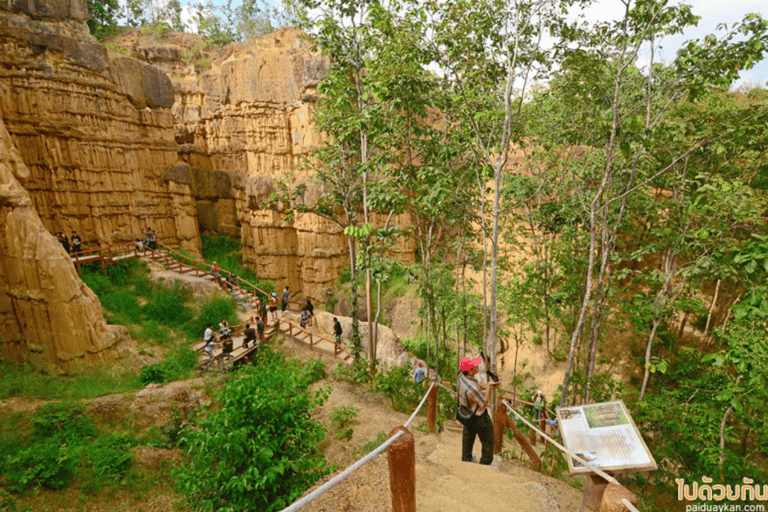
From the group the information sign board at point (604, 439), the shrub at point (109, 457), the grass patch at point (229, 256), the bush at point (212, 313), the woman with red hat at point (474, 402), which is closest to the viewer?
the information sign board at point (604, 439)

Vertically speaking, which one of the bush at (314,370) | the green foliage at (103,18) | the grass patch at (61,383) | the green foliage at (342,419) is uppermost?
the green foliage at (103,18)

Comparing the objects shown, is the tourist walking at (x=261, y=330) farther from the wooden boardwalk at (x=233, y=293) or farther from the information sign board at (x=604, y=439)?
the information sign board at (x=604, y=439)

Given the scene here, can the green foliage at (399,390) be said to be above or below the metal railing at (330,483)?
A: below

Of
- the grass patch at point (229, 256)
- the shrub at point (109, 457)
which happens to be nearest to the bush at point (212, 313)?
the grass patch at point (229, 256)

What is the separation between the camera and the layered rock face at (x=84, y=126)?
14.6 meters

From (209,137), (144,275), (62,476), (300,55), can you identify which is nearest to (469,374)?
(62,476)

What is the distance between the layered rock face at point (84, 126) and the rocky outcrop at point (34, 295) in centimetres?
737

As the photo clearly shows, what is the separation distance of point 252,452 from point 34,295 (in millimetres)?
9227

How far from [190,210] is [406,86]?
18187 millimetres

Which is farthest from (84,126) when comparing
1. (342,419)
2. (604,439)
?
(604,439)

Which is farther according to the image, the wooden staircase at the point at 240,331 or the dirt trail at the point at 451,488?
the wooden staircase at the point at 240,331

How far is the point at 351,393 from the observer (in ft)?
35.3

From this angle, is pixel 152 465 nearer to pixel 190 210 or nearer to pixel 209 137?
pixel 190 210

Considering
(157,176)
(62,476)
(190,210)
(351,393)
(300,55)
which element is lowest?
(351,393)
